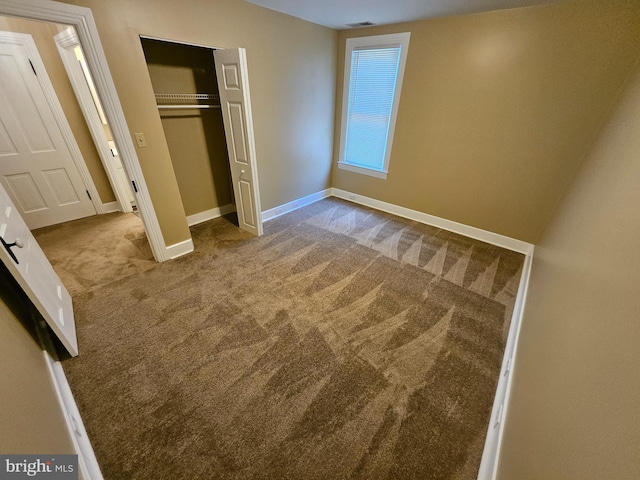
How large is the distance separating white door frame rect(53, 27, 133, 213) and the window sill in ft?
11.1

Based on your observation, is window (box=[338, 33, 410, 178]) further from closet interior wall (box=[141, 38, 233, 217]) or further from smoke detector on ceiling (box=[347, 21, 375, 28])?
closet interior wall (box=[141, 38, 233, 217])

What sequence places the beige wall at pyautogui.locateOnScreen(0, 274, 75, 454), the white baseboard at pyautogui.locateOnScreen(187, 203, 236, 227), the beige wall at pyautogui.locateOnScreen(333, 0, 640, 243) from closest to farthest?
the beige wall at pyautogui.locateOnScreen(0, 274, 75, 454)
the beige wall at pyautogui.locateOnScreen(333, 0, 640, 243)
the white baseboard at pyautogui.locateOnScreen(187, 203, 236, 227)

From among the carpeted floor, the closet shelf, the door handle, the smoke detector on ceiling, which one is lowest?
the carpeted floor

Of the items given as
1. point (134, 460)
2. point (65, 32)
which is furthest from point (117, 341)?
point (65, 32)

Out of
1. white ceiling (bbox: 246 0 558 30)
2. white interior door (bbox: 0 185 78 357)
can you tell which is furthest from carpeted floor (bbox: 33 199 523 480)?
white ceiling (bbox: 246 0 558 30)

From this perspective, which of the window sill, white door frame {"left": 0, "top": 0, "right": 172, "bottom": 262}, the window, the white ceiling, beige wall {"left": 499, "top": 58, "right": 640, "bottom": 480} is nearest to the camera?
beige wall {"left": 499, "top": 58, "right": 640, "bottom": 480}

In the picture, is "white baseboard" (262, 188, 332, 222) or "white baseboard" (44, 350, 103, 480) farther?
"white baseboard" (262, 188, 332, 222)

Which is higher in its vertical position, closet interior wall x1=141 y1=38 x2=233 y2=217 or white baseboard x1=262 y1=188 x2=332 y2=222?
closet interior wall x1=141 y1=38 x2=233 y2=217

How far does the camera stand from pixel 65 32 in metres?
2.52

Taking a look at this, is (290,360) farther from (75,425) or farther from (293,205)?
(293,205)

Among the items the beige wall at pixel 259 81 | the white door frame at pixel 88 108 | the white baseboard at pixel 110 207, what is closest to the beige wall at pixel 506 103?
the beige wall at pixel 259 81

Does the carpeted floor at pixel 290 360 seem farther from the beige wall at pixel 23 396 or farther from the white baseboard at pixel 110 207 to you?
the white baseboard at pixel 110 207

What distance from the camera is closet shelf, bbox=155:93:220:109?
2.73 metres

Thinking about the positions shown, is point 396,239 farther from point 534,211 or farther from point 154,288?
point 154,288
